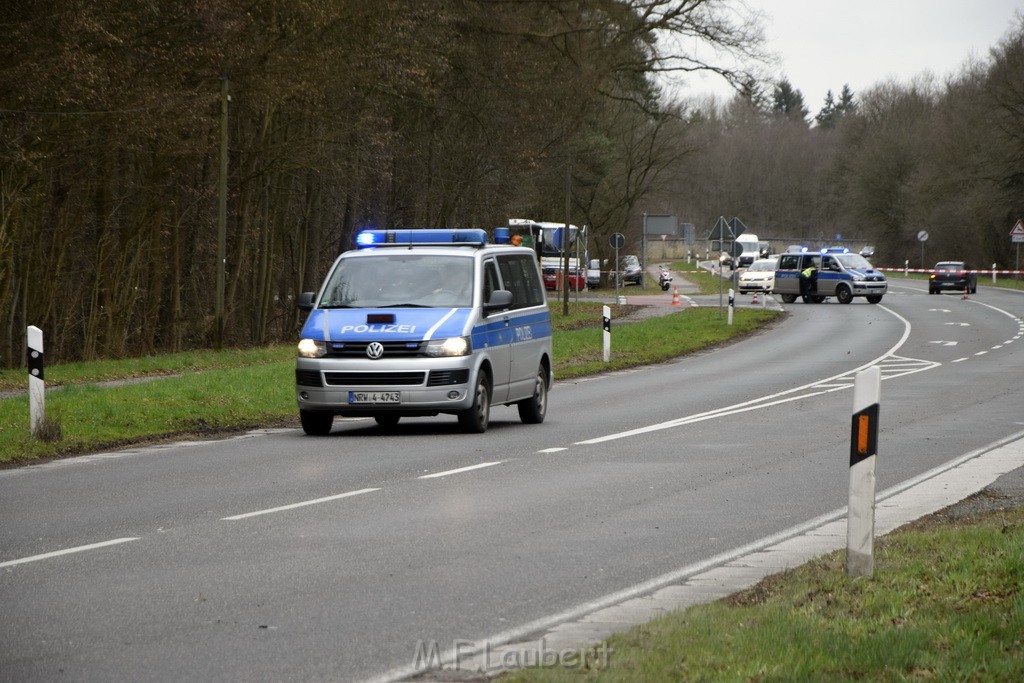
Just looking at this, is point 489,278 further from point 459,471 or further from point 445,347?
point 459,471

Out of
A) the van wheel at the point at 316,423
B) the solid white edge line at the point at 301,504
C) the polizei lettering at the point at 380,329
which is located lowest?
the van wheel at the point at 316,423

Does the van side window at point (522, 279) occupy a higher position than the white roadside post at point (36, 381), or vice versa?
the van side window at point (522, 279)

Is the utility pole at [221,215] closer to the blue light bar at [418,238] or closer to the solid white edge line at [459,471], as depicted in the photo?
the blue light bar at [418,238]

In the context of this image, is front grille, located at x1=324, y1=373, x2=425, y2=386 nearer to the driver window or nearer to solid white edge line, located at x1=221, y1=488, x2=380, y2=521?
the driver window

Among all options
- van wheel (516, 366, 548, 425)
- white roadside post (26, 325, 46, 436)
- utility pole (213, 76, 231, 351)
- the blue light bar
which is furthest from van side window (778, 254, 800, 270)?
white roadside post (26, 325, 46, 436)

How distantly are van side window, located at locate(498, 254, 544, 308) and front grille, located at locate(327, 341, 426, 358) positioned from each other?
179cm

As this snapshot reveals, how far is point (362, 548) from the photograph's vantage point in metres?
9.46

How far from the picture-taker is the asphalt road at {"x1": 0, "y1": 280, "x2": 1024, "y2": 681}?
700 cm

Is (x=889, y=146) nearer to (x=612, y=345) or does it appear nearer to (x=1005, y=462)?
(x=612, y=345)

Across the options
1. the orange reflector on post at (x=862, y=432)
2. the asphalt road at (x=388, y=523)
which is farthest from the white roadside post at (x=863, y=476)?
the asphalt road at (x=388, y=523)

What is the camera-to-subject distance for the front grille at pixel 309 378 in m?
16.7

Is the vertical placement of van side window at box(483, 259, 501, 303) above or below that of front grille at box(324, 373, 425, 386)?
above

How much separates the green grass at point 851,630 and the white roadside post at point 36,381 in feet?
31.4

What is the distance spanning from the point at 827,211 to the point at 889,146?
125ft
